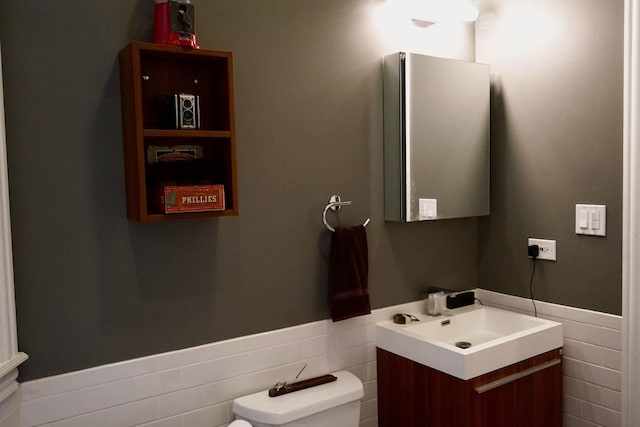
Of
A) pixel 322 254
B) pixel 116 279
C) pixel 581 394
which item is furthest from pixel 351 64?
pixel 581 394

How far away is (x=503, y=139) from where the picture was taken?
255 centimetres

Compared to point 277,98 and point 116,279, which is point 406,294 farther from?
point 116,279

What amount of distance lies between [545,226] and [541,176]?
22 cm

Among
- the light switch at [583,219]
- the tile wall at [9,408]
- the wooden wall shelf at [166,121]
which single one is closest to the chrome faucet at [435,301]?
the light switch at [583,219]

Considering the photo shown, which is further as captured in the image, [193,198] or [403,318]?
[403,318]

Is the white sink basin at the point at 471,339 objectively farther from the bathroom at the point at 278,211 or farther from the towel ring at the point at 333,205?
the towel ring at the point at 333,205

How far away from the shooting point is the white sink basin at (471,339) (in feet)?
6.47

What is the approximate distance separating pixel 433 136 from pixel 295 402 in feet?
4.05

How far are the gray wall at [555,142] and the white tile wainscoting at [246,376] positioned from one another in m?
0.15

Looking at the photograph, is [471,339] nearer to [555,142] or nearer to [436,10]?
[555,142]

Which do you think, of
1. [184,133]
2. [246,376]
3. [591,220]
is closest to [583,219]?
[591,220]

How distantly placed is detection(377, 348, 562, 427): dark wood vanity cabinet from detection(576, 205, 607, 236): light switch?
0.52 m

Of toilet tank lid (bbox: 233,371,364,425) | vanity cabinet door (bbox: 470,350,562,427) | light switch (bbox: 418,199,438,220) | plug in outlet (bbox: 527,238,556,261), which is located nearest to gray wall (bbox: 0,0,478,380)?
light switch (bbox: 418,199,438,220)

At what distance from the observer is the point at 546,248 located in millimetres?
2387
